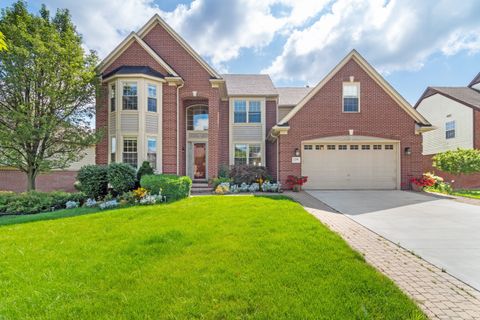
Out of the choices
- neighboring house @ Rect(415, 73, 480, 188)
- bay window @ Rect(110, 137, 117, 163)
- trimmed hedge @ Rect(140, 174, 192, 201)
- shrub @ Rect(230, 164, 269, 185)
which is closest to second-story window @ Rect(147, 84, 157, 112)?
bay window @ Rect(110, 137, 117, 163)

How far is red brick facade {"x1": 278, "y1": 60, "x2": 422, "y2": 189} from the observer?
14383 millimetres

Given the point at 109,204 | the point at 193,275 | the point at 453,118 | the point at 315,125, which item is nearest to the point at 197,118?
the point at 315,125

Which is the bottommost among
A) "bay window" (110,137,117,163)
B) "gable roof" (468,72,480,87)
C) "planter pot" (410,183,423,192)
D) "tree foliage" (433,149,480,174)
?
"planter pot" (410,183,423,192)

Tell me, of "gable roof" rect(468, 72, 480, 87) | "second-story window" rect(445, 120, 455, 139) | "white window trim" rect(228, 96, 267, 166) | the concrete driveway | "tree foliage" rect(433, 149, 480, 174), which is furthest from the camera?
"gable roof" rect(468, 72, 480, 87)

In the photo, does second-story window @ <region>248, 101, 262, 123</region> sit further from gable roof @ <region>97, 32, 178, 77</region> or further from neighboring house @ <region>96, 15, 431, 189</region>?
gable roof @ <region>97, 32, 178, 77</region>

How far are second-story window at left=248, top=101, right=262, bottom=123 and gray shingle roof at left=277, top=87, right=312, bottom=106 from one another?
243cm

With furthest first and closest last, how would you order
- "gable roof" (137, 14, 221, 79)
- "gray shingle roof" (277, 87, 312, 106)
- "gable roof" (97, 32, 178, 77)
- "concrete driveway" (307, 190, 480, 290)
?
"gray shingle roof" (277, 87, 312, 106), "gable roof" (137, 14, 221, 79), "gable roof" (97, 32, 178, 77), "concrete driveway" (307, 190, 480, 290)

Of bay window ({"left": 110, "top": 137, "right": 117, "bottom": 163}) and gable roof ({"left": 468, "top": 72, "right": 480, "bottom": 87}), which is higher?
gable roof ({"left": 468, "top": 72, "right": 480, "bottom": 87})

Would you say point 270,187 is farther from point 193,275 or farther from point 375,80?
point 193,275

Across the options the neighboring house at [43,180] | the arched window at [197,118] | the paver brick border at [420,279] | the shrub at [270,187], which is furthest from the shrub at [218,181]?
the paver brick border at [420,279]

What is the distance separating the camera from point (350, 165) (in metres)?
14.5

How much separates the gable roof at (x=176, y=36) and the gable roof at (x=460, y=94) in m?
19.8

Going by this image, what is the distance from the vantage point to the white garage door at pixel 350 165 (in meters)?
14.4

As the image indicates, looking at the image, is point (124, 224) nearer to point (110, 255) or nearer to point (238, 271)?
point (110, 255)
